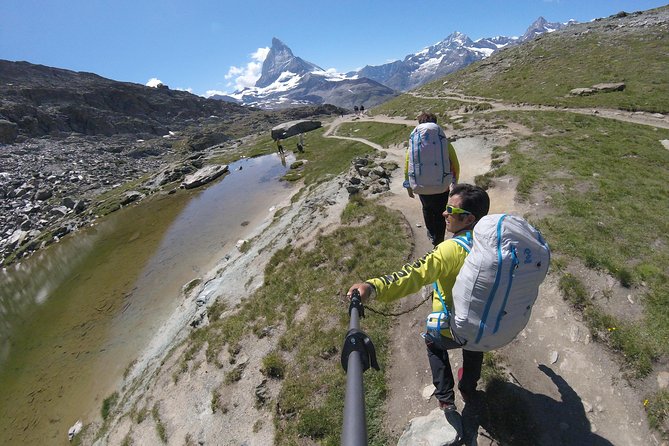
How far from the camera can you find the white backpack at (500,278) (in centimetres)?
454

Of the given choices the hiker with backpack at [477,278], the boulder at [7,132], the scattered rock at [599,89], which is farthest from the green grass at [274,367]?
the boulder at [7,132]

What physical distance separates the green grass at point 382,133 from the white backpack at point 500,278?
3585 cm

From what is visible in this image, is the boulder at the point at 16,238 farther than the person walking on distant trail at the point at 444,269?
Yes

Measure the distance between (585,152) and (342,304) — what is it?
19.1 meters

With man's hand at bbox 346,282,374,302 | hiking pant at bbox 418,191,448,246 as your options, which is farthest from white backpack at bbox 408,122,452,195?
man's hand at bbox 346,282,374,302

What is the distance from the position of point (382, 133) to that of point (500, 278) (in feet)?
168

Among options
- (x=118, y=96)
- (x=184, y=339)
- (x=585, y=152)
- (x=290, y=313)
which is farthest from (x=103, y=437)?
(x=118, y=96)

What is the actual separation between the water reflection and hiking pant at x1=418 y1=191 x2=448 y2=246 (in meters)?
18.4

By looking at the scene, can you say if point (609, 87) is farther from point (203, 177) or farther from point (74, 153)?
point (74, 153)

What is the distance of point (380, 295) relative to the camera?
546cm

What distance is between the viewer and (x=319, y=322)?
12750 millimetres

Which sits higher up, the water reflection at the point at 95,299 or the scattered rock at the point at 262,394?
the scattered rock at the point at 262,394

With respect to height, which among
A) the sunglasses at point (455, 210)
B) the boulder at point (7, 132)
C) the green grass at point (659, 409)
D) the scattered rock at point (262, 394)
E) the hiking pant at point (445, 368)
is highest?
the boulder at point (7, 132)

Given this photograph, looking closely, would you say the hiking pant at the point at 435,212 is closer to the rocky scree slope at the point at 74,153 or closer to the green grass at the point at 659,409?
the green grass at the point at 659,409
